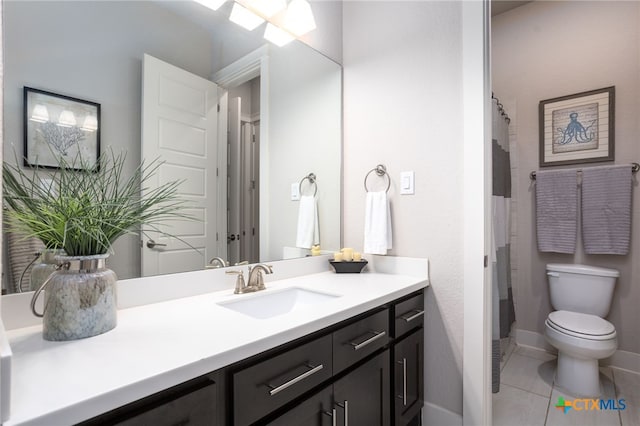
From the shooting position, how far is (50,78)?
3.04 ft

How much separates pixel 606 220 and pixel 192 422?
9.09ft

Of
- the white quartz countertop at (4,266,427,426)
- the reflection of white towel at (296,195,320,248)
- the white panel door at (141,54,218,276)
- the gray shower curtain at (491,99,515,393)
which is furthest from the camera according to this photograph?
the gray shower curtain at (491,99,515,393)

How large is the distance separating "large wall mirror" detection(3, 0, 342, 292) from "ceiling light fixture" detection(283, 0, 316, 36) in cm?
7

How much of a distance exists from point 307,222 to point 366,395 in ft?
3.00

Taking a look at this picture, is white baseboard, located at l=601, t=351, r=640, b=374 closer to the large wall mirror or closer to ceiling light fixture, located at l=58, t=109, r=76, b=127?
the large wall mirror


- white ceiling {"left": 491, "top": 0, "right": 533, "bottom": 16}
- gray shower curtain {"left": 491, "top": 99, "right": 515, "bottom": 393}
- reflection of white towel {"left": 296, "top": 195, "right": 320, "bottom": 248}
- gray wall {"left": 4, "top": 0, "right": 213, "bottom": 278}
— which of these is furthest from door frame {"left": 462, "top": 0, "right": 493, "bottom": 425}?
white ceiling {"left": 491, "top": 0, "right": 533, "bottom": 16}

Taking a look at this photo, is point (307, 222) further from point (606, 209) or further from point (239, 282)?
point (606, 209)

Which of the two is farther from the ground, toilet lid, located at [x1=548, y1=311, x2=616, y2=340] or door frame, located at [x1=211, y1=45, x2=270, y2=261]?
door frame, located at [x1=211, y1=45, x2=270, y2=261]

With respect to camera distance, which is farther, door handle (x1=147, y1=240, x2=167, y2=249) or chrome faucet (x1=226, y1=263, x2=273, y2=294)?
chrome faucet (x1=226, y1=263, x2=273, y2=294)

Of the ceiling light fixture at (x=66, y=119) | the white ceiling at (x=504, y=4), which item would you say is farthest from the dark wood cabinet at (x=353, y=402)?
the white ceiling at (x=504, y=4)

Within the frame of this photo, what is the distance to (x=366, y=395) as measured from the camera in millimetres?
1137

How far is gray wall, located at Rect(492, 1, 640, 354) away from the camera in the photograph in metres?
2.18

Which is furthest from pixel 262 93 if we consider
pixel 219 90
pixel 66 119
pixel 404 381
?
pixel 404 381

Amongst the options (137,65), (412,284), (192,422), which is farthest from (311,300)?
(137,65)
